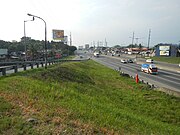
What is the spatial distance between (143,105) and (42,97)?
988cm

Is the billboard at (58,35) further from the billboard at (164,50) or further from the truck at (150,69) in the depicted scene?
the billboard at (164,50)

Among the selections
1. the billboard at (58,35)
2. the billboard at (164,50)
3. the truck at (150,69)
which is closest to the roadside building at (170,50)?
the billboard at (164,50)

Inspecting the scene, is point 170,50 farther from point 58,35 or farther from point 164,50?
point 58,35

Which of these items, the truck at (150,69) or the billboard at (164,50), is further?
the billboard at (164,50)

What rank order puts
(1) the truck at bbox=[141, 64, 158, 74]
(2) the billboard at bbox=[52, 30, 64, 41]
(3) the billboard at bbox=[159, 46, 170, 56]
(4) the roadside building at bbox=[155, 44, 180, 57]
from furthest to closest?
1. (3) the billboard at bbox=[159, 46, 170, 56]
2. (4) the roadside building at bbox=[155, 44, 180, 57]
3. (2) the billboard at bbox=[52, 30, 64, 41]
4. (1) the truck at bbox=[141, 64, 158, 74]

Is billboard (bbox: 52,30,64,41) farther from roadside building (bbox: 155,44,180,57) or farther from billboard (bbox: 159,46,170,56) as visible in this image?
roadside building (bbox: 155,44,180,57)

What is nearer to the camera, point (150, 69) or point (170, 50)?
point (150, 69)

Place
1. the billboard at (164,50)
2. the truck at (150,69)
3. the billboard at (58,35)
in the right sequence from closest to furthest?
the truck at (150,69)
the billboard at (58,35)
the billboard at (164,50)

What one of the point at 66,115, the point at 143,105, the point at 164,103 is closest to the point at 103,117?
the point at 66,115

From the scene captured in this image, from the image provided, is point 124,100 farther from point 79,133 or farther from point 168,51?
point 168,51

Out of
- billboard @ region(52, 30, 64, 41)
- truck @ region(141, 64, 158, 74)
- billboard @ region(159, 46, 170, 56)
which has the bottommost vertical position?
truck @ region(141, 64, 158, 74)

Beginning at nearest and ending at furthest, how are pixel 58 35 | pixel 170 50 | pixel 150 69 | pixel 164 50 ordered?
1. pixel 150 69
2. pixel 58 35
3. pixel 170 50
4. pixel 164 50

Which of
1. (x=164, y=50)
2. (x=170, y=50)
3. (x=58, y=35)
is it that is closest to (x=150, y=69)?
(x=58, y=35)

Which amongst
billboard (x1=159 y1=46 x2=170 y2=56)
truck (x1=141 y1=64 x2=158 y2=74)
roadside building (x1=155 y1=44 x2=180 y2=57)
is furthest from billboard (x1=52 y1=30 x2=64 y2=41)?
roadside building (x1=155 y1=44 x2=180 y2=57)
